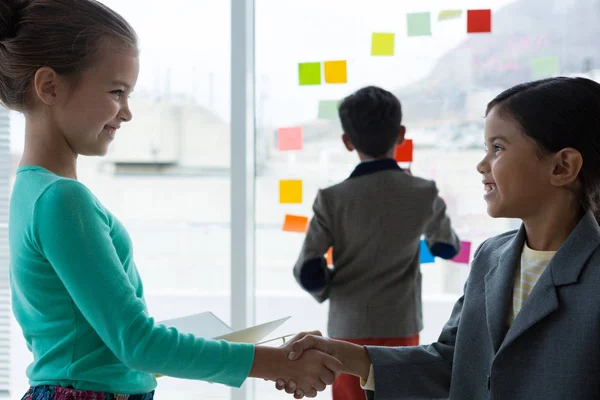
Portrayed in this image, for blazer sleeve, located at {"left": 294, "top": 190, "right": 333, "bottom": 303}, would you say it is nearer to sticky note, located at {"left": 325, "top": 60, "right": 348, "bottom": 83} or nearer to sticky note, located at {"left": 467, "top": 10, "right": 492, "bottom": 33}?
sticky note, located at {"left": 325, "top": 60, "right": 348, "bottom": 83}

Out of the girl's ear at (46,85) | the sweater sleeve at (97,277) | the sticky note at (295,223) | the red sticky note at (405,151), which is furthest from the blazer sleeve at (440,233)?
the girl's ear at (46,85)

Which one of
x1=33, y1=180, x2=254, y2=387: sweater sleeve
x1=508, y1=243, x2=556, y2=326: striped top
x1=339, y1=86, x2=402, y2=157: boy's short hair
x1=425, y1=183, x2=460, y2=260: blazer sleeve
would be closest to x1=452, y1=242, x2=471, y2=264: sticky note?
x1=425, y1=183, x2=460, y2=260: blazer sleeve

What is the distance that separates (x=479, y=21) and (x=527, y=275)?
138 centimetres

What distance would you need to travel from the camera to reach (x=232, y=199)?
243cm

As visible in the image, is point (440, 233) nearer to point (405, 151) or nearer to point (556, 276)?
point (405, 151)

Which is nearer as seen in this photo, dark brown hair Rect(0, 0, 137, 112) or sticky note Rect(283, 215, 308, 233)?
dark brown hair Rect(0, 0, 137, 112)

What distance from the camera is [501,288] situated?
4.01ft

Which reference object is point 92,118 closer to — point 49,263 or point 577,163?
point 49,263

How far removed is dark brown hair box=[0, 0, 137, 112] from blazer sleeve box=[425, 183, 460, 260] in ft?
4.12

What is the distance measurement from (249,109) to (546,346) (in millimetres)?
1556

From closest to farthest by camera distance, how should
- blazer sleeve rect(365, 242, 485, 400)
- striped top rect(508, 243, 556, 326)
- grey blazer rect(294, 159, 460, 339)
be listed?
striped top rect(508, 243, 556, 326), blazer sleeve rect(365, 242, 485, 400), grey blazer rect(294, 159, 460, 339)

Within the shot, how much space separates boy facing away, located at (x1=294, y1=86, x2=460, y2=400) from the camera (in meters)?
2.02

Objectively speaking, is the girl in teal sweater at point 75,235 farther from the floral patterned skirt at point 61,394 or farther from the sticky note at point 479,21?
the sticky note at point 479,21

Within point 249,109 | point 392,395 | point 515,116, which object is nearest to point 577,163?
point 515,116
